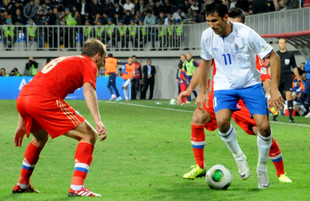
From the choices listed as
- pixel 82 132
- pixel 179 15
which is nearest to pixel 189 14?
pixel 179 15

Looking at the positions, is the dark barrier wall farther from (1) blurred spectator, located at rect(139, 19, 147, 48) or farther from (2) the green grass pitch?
(2) the green grass pitch

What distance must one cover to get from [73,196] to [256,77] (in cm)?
236

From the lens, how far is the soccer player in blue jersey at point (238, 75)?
6473mm

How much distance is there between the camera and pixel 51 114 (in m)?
5.95

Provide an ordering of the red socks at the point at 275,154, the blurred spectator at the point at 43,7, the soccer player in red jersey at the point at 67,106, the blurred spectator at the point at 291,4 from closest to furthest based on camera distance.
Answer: the soccer player in red jersey at the point at 67,106
the red socks at the point at 275,154
the blurred spectator at the point at 291,4
the blurred spectator at the point at 43,7

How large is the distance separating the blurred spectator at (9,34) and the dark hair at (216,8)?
26.4 metres

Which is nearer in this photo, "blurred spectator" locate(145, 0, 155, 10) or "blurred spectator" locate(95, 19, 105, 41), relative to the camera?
"blurred spectator" locate(95, 19, 105, 41)

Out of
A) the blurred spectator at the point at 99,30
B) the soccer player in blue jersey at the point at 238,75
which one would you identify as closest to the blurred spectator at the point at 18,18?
the blurred spectator at the point at 99,30

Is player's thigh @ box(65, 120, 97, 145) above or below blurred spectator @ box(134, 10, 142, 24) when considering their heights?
below

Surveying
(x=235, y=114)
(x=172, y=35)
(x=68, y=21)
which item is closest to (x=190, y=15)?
(x=172, y=35)

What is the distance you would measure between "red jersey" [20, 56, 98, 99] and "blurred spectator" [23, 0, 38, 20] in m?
27.1

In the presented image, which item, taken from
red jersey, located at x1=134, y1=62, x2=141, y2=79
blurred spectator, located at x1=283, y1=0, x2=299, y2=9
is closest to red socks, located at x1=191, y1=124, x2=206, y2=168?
blurred spectator, located at x1=283, y1=0, x2=299, y2=9

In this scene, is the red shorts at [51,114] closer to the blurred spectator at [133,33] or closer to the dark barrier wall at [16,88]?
the dark barrier wall at [16,88]

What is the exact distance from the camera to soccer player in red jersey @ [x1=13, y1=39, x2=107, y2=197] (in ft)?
19.5
